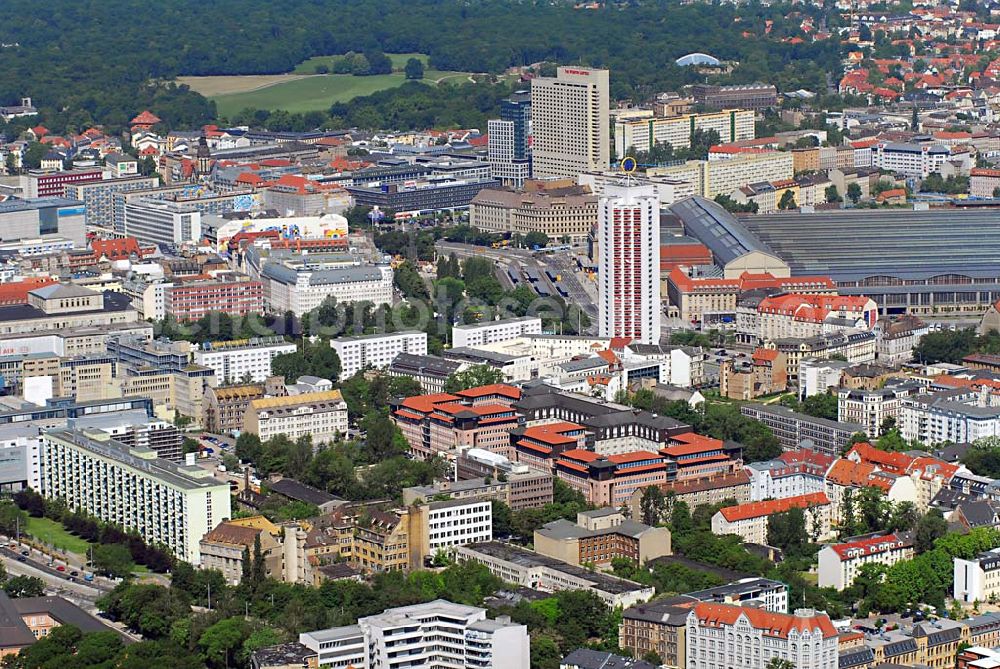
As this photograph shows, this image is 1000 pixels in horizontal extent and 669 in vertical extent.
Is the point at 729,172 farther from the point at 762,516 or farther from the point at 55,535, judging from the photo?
the point at 55,535

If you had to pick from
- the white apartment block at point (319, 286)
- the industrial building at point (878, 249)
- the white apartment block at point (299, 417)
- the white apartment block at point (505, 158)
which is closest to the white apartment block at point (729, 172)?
the white apartment block at point (505, 158)

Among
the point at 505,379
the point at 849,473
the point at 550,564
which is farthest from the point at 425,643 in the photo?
the point at 505,379

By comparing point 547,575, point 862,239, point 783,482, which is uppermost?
point 862,239

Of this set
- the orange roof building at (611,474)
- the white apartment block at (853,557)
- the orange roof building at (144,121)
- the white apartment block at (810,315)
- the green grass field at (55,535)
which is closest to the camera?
the white apartment block at (853,557)

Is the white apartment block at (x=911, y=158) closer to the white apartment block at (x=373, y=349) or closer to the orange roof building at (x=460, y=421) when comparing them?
the white apartment block at (x=373, y=349)

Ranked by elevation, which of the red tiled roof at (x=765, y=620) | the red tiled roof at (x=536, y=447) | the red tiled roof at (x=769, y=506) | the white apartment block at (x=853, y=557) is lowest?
the white apartment block at (x=853, y=557)

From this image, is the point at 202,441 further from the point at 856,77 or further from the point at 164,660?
the point at 856,77
